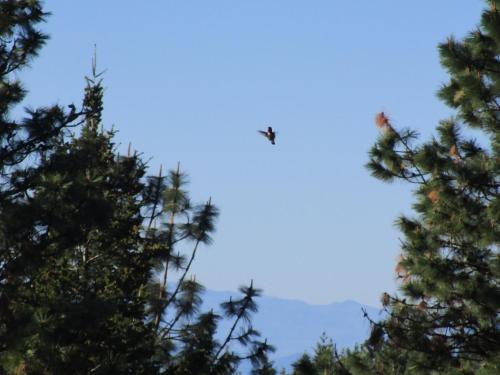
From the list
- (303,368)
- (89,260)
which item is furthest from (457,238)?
(89,260)

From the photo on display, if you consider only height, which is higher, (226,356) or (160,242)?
(160,242)

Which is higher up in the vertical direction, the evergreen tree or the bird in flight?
the bird in flight

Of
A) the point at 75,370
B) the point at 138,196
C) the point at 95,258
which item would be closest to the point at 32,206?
the point at 75,370

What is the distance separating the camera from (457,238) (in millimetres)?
17250

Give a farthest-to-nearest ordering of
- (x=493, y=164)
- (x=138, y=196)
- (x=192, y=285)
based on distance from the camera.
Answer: (x=192, y=285) → (x=138, y=196) → (x=493, y=164)

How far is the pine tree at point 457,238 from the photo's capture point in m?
16.9

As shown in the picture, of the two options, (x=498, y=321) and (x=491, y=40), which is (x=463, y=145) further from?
(x=498, y=321)

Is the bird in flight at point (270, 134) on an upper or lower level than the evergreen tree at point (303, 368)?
upper

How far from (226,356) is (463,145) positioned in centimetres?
840

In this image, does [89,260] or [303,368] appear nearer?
[303,368]

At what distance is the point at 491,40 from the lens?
56.1 feet

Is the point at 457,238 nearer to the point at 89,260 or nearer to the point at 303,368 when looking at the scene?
the point at 303,368

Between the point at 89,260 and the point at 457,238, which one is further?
the point at 89,260

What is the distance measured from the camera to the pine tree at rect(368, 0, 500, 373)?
55.5 ft
